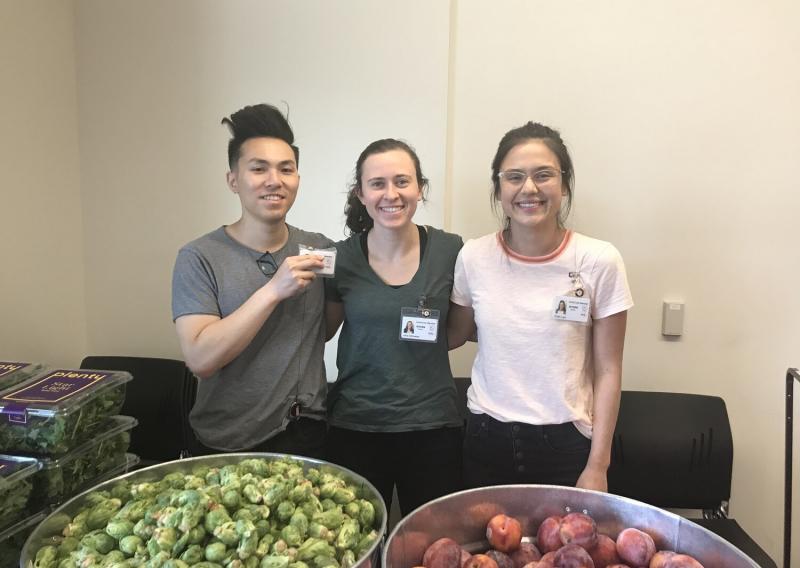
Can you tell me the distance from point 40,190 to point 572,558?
97.3 inches

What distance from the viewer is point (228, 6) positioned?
2357 mm

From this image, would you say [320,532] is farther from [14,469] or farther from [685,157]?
[685,157]

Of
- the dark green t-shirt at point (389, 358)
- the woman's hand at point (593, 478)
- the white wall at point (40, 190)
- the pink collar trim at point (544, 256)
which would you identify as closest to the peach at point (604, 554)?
the woman's hand at point (593, 478)

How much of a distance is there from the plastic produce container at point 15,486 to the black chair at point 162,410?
46.6 inches

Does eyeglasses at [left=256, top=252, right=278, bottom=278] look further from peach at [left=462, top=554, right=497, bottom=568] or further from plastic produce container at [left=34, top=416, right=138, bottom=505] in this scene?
peach at [left=462, top=554, right=497, bottom=568]

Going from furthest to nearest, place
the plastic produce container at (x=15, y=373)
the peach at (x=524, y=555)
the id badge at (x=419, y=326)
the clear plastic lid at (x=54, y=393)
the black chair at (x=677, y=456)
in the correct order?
the black chair at (x=677, y=456) → the id badge at (x=419, y=326) → the plastic produce container at (x=15, y=373) → the clear plastic lid at (x=54, y=393) → the peach at (x=524, y=555)

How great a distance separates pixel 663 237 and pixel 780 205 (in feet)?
1.44

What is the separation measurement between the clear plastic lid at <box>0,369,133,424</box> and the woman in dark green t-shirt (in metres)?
0.62

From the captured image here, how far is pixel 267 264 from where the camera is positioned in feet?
4.94

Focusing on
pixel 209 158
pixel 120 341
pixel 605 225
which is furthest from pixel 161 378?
pixel 605 225

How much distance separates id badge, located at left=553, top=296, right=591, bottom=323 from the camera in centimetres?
140

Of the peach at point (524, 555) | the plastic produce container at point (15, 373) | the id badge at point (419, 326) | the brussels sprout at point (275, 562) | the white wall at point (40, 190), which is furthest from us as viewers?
the white wall at point (40, 190)

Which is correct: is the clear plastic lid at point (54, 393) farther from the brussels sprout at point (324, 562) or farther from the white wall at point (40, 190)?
the white wall at point (40, 190)

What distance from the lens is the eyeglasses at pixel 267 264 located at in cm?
149
